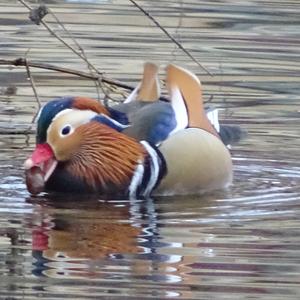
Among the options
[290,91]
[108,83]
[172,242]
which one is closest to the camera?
[172,242]

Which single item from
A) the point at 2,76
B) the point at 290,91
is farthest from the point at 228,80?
the point at 2,76

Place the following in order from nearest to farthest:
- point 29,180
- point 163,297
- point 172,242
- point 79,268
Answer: point 163,297
point 79,268
point 172,242
point 29,180

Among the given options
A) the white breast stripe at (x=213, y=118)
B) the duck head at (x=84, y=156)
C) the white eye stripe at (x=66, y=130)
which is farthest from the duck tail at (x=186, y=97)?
the white eye stripe at (x=66, y=130)

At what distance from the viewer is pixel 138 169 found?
26.1 feet

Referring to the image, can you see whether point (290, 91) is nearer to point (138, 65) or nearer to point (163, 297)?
point (138, 65)

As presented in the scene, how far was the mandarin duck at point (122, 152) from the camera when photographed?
309 inches

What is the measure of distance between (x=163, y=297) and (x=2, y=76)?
19.7ft

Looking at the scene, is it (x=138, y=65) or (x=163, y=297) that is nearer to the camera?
(x=163, y=297)

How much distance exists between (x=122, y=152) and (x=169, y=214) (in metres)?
0.54

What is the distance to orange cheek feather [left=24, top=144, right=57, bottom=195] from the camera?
7.77 metres

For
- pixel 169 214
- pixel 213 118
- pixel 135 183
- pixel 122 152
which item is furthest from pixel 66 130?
pixel 213 118

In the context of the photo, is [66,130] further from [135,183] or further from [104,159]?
[135,183]

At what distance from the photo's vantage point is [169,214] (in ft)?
24.8

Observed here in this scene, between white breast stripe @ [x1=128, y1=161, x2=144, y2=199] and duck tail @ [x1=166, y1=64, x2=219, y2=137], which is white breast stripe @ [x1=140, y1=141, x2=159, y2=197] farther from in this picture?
duck tail @ [x1=166, y1=64, x2=219, y2=137]
